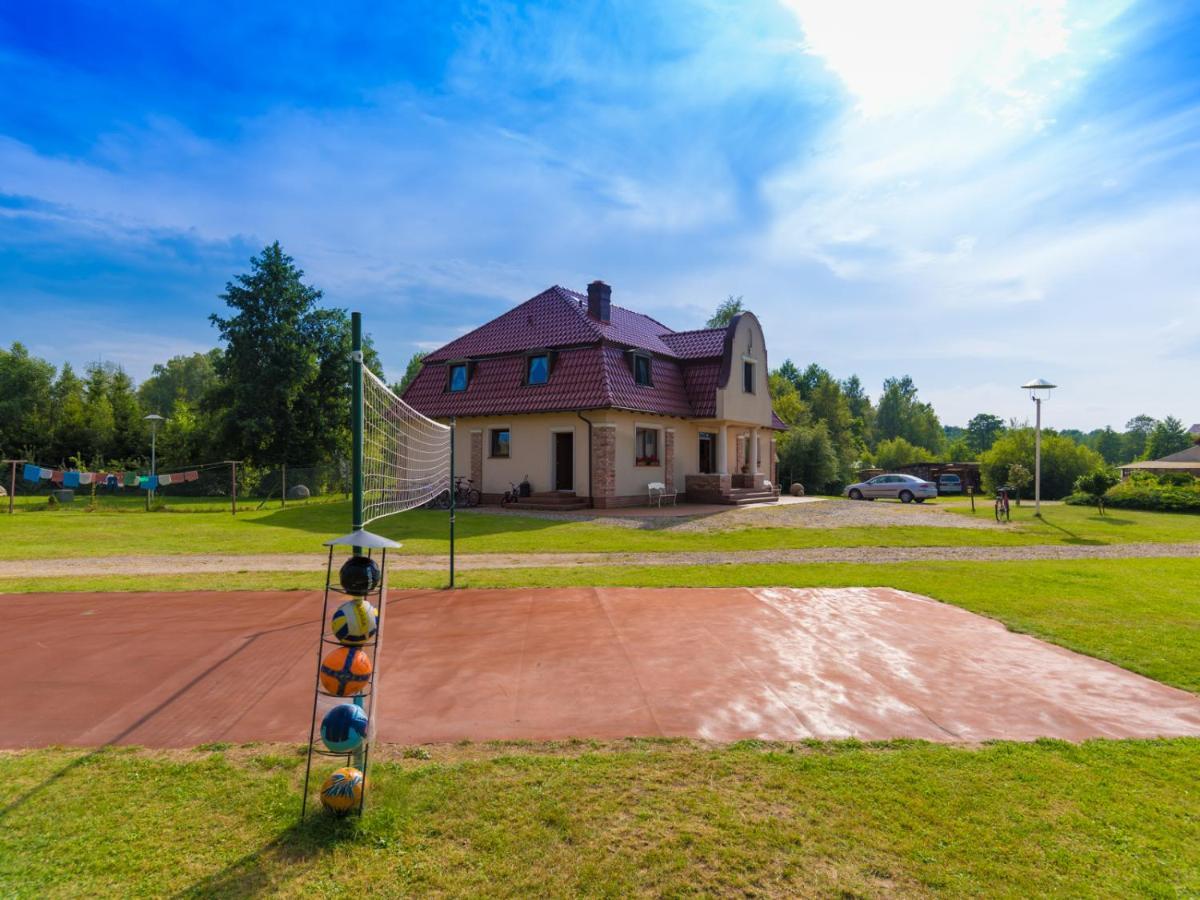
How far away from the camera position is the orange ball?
11.8 ft

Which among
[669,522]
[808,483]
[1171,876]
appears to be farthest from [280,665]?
[808,483]

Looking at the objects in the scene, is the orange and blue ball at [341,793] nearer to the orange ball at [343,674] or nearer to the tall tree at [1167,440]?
the orange ball at [343,674]

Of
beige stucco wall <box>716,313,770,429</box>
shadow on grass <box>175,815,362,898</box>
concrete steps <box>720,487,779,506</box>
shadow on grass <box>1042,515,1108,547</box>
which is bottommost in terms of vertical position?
shadow on grass <box>175,815,362,898</box>

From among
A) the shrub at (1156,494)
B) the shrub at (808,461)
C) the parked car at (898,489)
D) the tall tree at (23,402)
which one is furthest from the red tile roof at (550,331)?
the tall tree at (23,402)

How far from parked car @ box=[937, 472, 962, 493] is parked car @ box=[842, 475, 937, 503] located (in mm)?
14172

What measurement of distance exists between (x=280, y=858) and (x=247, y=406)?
36340 mm

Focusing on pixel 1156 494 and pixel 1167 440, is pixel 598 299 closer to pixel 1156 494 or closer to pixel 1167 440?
pixel 1156 494

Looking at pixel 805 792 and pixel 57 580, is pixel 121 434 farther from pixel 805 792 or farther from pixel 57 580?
pixel 805 792

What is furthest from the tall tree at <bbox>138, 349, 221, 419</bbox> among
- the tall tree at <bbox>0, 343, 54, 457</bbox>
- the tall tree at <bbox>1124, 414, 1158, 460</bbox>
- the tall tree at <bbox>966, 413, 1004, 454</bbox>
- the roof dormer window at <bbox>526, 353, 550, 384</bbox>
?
the tall tree at <bbox>1124, 414, 1158, 460</bbox>

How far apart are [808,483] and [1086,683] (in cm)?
3319

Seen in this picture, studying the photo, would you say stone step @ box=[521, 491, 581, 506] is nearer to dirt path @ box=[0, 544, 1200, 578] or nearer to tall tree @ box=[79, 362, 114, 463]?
dirt path @ box=[0, 544, 1200, 578]

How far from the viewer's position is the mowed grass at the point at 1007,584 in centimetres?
693

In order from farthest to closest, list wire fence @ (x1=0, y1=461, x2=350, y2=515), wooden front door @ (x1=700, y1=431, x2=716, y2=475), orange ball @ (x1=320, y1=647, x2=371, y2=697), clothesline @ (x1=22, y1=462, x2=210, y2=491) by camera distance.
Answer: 1. wooden front door @ (x1=700, y1=431, x2=716, y2=475)
2. wire fence @ (x1=0, y1=461, x2=350, y2=515)
3. clothesline @ (x1=22, y1=462, x2=210, y2=491)
4. orange ball @ (x1=320, y1=647, x2=371, y2=697)

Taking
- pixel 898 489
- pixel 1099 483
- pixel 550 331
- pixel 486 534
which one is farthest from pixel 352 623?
pixel 898 489
